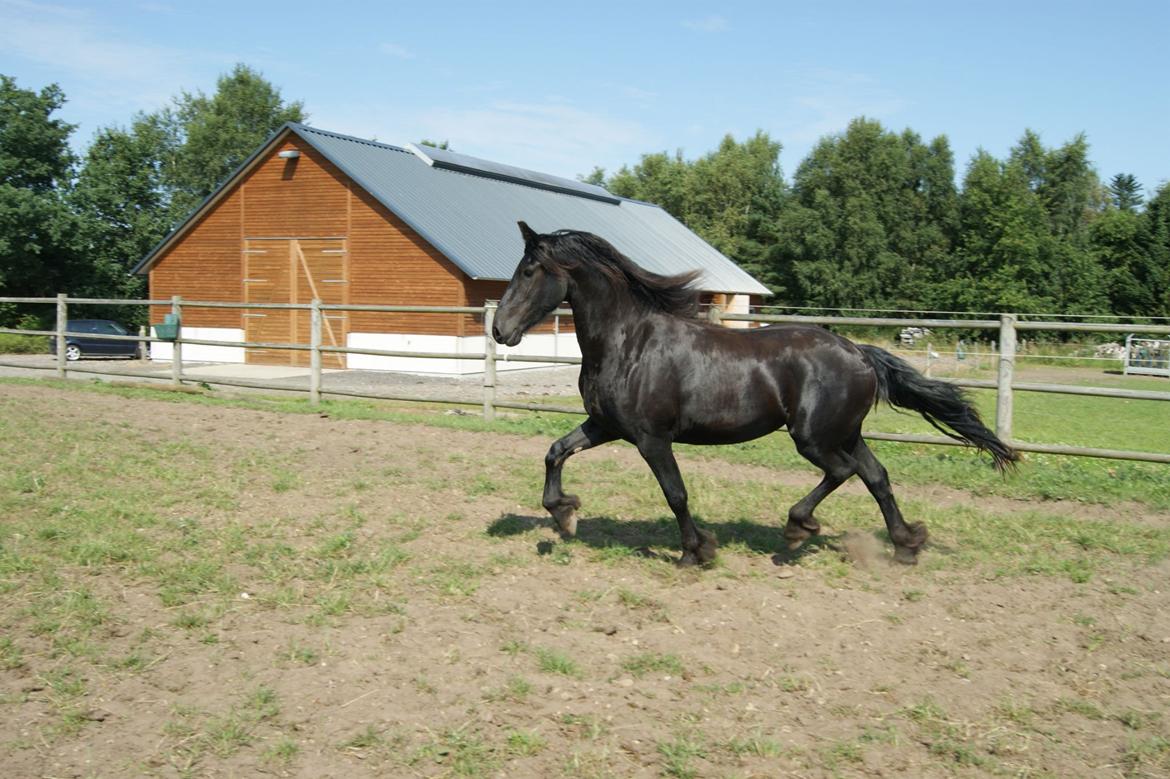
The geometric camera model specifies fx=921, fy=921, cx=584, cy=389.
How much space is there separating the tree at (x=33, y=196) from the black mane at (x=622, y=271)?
35452mm

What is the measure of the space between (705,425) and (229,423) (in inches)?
287

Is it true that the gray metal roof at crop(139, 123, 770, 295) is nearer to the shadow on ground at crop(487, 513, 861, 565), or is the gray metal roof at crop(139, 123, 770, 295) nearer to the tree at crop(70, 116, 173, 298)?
the tree at crop(70, 116, 173, 298)

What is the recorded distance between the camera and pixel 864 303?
52.7 meters

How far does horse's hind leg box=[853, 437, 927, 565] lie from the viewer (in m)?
5.96

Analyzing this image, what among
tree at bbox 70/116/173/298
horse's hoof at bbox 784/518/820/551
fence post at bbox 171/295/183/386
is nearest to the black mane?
horse's hoof at bbox 784/518/820/551

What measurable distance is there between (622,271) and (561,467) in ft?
4.37

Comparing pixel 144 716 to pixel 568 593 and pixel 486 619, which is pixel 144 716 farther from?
pixel 568 593

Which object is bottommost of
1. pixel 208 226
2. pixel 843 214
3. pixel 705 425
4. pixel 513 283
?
pixel 705 425

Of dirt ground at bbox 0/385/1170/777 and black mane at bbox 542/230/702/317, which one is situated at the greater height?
black mane at bbox 542/230/702/317

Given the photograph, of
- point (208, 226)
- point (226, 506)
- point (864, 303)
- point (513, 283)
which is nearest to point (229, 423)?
point (226, 506)

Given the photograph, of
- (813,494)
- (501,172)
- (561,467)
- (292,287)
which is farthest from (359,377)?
(813,494)

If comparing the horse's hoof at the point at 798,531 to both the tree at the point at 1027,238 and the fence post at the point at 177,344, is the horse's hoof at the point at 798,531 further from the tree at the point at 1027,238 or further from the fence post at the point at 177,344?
the tree at the point at 1027,238

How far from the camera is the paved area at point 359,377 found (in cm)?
1770

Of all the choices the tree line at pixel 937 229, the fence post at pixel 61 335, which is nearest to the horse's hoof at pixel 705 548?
the fence post at pixel 61 335
